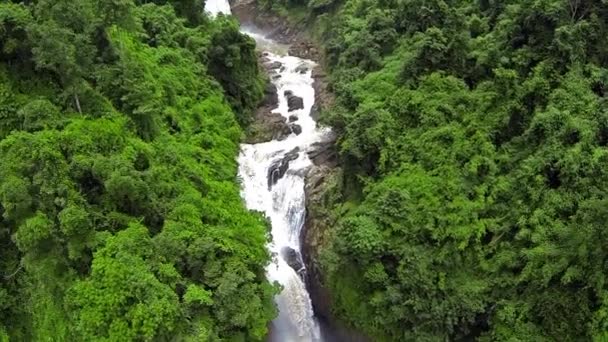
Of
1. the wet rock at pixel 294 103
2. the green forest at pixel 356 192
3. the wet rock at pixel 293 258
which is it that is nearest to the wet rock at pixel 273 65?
the wet rock at pixel 294 103

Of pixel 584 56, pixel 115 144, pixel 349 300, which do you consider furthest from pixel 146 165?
pixel 584 56

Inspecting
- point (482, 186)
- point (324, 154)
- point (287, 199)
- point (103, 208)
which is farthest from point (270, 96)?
point (103, 208)

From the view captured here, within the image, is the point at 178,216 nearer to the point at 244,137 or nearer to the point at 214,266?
the point at 214,266

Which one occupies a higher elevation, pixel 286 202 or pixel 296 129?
pixel 296 129

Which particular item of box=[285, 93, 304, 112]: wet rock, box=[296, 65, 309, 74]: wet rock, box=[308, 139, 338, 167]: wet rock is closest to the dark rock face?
box=[308, 139, 338, 167]: wet rock

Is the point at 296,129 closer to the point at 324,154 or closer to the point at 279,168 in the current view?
the point at 324,154

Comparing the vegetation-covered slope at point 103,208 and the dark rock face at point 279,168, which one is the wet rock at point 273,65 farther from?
the vegetation-covered slope at point 103,208

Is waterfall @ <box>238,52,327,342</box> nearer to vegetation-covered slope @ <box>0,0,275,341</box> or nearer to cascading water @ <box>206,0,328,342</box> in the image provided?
cascading water @ <box>206,0,328,342</box>
